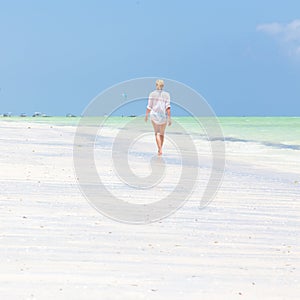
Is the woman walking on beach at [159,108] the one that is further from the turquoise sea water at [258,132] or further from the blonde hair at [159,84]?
the turquoise sea water at [258,132]

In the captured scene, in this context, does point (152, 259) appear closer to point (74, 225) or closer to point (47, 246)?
point (47, 246)

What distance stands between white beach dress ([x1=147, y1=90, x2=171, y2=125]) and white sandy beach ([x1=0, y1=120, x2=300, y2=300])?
7.35 meters

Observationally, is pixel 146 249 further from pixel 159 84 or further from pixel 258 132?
pixel 258 132

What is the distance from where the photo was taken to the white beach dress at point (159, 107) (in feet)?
55.1

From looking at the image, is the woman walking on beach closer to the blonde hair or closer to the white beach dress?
the white beach dress

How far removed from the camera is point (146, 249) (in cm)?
584

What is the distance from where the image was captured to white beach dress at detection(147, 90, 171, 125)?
1680 cm

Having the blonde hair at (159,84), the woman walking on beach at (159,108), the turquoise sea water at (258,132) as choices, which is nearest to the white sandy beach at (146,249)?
the blonde hair at (159,84)

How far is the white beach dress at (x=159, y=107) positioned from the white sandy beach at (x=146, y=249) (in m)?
7.35

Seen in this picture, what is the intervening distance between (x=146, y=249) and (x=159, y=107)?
36.3ft

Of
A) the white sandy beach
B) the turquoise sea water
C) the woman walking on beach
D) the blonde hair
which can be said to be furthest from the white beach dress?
the turquoise sea water

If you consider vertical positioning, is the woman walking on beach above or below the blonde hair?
below

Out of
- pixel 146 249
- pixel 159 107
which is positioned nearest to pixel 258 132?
pixel 159 107

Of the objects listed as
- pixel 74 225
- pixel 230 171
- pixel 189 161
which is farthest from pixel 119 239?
pixel 189 161
